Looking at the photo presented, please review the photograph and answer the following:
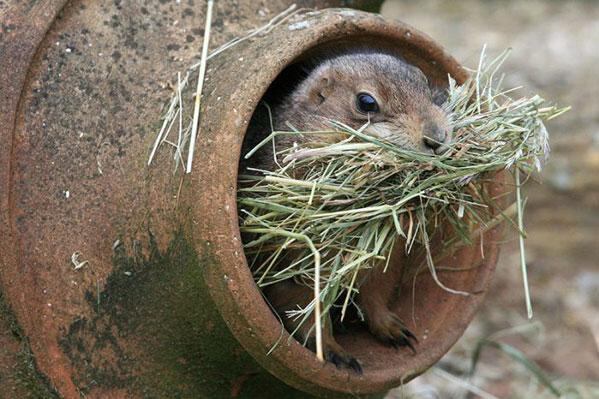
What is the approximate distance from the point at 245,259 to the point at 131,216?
0.43m

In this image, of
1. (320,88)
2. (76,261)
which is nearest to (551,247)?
(320,88)

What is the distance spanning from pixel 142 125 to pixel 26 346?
0.73m

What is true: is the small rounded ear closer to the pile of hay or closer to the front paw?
A: the pile of hay

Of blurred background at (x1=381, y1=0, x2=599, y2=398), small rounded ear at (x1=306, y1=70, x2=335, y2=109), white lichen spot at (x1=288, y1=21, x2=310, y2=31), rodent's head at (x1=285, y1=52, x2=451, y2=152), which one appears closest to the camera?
rodent's head at (x1=285, y1=52, x2=451, y2=152)

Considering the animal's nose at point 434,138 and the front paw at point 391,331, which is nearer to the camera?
the animal's nose at point 434,138

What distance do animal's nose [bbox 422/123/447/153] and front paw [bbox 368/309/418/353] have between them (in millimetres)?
659

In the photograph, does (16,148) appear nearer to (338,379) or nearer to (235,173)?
(235,173)

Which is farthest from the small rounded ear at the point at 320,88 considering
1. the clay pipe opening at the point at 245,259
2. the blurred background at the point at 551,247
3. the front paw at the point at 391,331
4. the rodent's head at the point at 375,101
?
the blurred background at the point at 551,247

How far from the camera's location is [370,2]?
12.2 feet

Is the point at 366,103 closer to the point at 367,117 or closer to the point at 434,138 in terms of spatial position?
the point at 367,117

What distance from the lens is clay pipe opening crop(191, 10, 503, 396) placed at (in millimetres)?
2703

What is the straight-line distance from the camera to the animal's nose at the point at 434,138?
2771mm

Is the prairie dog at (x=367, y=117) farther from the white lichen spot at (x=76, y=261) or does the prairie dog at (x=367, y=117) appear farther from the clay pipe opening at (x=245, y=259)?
the white lichen spot at (x=76, y=261)

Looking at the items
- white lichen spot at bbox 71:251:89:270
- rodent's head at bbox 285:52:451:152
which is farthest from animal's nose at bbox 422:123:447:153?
A: white lichen spot at bbox 71:251:89:270
